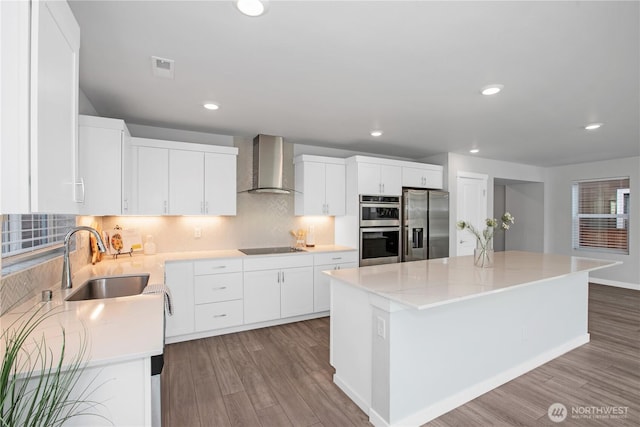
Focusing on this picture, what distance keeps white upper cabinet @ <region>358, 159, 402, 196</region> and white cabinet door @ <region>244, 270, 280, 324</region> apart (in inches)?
67.3

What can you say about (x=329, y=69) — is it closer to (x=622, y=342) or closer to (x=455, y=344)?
(x=455, y=344)

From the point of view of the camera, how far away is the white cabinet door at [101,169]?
95.5 inches

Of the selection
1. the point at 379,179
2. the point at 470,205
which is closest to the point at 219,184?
the point at 379,179

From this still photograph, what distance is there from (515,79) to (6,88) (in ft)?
9.41

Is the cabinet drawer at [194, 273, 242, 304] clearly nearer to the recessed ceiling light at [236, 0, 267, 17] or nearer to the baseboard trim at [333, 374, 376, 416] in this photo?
the baseboard trim at [333, 374, 376, 416]

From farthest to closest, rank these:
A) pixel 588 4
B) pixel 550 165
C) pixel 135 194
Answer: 1. pixel 550 165
2. pixel 135 194
3. pixel 588 4

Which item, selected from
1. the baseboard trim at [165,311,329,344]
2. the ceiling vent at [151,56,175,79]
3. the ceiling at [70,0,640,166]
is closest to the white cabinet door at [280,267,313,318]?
the baseboard trim at [165,311,329,344]

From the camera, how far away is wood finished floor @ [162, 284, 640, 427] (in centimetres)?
198

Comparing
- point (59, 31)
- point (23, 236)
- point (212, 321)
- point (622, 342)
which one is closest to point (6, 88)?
point (59, 31)

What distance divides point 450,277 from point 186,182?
287 cm

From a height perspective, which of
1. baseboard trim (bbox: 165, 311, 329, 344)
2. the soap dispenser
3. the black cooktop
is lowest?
baseboard trim (bbox: 165, 311, 329, 344)

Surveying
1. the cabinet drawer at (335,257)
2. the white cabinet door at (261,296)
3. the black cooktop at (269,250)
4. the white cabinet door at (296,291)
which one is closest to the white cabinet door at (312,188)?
the black cooktop at (269,250)

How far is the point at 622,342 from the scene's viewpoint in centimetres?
313

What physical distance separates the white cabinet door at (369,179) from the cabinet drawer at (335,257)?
89 cm
